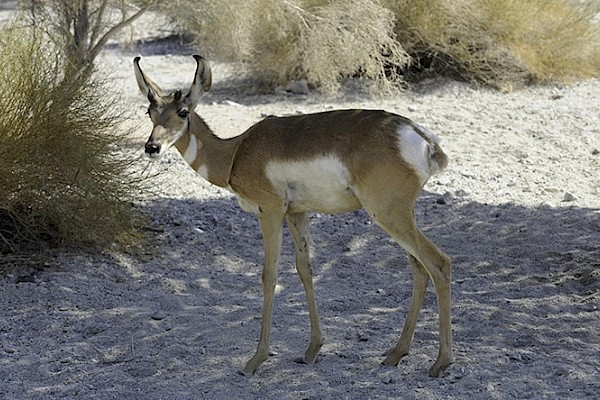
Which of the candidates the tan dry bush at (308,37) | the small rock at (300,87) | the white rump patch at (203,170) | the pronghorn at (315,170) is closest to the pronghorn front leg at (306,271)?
the pronghorn at (315,170)

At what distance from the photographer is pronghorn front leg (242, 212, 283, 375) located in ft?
Answer: 19.7

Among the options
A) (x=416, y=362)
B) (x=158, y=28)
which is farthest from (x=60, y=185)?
(x=158, y=28)

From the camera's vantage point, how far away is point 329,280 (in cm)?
808

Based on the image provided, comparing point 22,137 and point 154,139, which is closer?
point 154,139

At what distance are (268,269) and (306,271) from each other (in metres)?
0.28

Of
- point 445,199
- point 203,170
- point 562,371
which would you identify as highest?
point 203,170

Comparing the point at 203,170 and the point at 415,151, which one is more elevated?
the point at 415,151

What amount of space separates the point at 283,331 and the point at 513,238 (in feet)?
9.67

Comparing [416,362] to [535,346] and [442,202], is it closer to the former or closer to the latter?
[535,346]

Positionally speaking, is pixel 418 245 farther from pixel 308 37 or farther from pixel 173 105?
pixel 308 37

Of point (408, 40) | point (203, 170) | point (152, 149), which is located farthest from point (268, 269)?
point (408, 40)

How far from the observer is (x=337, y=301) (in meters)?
7.49

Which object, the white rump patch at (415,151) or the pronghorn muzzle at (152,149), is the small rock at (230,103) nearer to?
the pronghorn muzzle at (152,149)

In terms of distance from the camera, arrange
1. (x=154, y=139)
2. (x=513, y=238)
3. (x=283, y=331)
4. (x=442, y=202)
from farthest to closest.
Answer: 1. (x=442, y=202)
2. (x=513, y=238)
3. (x=283, y=331)
4. (x=154, y=139)
